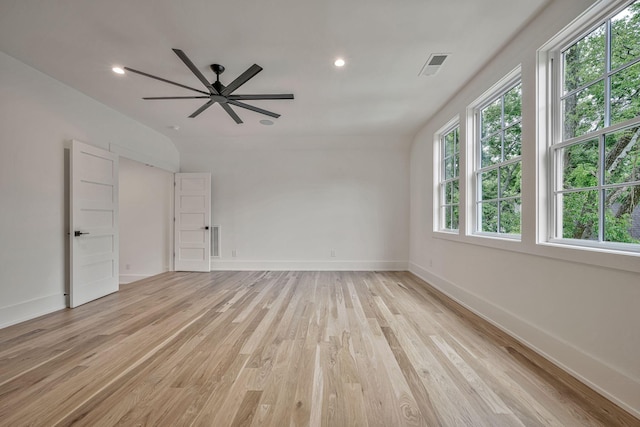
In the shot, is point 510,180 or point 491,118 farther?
point 491,118

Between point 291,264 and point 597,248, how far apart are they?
4668 mm

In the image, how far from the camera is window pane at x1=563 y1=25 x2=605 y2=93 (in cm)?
179

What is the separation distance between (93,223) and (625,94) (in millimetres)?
5446

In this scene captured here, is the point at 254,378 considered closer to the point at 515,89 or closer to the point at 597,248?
the point at 597,248

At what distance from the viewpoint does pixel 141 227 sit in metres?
5.42

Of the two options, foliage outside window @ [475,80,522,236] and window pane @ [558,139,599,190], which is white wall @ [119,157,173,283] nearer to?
foliage outside window @ [475,80,522,236]

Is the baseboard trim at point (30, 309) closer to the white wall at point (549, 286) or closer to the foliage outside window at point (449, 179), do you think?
the white wall at point (549, 286)

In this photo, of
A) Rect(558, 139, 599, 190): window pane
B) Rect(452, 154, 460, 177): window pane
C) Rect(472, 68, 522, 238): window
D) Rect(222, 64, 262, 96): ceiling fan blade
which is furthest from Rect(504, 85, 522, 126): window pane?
Rect(222, 64, 262, 96): ceiling fan blade

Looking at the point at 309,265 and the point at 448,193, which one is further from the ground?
the point at 448,193

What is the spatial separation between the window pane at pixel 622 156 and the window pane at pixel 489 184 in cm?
119

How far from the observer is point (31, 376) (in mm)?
1808

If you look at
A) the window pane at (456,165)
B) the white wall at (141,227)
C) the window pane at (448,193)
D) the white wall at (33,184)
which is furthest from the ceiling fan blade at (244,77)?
the white wall at (141,227)

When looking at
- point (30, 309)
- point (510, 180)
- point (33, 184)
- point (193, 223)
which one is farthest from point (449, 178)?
point (30, 309)

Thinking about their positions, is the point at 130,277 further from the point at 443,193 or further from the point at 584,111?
the point at 584,111
